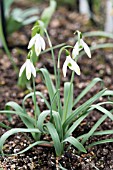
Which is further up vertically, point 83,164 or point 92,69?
point 92,69

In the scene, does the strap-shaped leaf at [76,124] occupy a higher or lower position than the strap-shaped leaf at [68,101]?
lower

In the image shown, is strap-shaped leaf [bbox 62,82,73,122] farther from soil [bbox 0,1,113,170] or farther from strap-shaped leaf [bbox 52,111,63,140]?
soil [bbox 0,1,113,170]

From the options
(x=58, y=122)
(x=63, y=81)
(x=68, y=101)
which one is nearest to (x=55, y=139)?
(x=58, y=122)

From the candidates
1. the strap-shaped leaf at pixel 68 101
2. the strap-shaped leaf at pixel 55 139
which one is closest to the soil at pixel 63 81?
the strap-shaped leaf at pixel 55 139

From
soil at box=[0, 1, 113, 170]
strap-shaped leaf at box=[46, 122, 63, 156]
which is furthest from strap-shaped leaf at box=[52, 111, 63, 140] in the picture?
soil at box=[0, 1, 113, 170]

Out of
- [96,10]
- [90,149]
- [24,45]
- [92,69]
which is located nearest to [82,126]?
[90,149]

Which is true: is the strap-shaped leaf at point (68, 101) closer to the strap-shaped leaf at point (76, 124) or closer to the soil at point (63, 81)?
the strap-shaped leaf at point (76, 124)

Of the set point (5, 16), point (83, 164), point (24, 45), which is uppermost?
point (5, 16)

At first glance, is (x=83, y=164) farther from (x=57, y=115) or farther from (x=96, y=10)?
(x=96, y=10)
